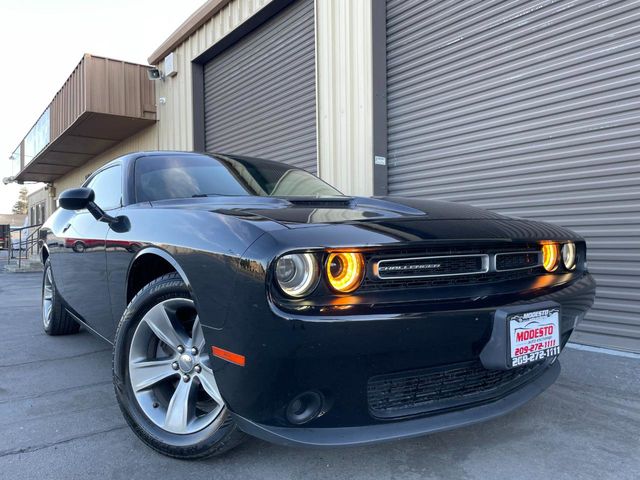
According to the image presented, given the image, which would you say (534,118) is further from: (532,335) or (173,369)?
(173,369)

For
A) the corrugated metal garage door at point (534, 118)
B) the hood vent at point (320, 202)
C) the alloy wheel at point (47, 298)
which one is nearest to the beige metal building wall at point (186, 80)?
the corrugated metal garage door at point (534, 118)

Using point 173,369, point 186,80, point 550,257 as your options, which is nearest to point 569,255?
point 550,257

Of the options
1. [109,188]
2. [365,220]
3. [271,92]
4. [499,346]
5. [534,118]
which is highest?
[271,92]

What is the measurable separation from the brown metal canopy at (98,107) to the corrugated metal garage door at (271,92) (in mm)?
2483

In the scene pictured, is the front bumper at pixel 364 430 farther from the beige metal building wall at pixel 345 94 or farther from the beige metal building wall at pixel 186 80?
the beige metal building wall at pixel 186 80

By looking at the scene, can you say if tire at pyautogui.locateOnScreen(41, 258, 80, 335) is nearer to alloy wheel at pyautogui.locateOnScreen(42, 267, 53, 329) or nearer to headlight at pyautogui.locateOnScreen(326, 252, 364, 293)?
alloy wheel at pyautogui.locateOnScreen(42, 267, 53, 329)

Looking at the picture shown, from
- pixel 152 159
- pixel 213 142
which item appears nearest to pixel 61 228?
pixel 152 159

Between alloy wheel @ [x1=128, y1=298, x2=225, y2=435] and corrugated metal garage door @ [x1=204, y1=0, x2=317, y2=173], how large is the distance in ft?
15.8

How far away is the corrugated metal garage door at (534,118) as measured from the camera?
12.1 ft

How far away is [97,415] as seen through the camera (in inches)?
94.4

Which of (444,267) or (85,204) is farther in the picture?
(85,204)

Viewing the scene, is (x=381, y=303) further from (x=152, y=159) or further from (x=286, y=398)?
(x=152, y=159)

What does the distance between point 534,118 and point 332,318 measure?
11.7 feet

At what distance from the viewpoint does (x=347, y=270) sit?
1.56m
